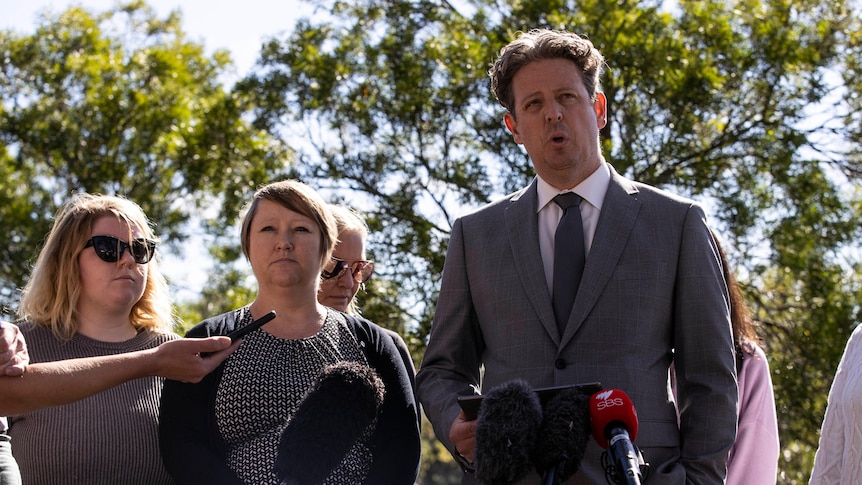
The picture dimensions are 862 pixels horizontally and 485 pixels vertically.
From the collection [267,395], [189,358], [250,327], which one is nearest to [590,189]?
[250,327]

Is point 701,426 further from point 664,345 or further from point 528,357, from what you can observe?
point 528,357

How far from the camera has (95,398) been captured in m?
4.74

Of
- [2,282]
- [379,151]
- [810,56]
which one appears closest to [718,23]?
[810,56]

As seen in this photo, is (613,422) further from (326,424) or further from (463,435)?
(326,424)

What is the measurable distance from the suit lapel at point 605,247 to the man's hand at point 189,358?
126 centimetres

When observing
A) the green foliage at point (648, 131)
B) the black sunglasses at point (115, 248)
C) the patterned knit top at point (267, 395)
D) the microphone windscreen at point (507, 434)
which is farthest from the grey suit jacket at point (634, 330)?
the green foliage at point (648, 131)

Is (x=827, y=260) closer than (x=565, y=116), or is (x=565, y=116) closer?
(x=565, y=116)

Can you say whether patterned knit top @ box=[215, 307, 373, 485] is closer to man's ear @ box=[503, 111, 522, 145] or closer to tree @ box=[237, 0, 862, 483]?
man's ear @ box=[503, 111, 522, 145]

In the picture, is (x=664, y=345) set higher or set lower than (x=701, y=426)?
higher

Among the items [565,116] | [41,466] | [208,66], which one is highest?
[208,66]

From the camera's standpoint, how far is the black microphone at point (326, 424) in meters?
3.48

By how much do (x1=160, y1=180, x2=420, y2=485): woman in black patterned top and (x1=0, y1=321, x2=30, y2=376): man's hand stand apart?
610 millimetres

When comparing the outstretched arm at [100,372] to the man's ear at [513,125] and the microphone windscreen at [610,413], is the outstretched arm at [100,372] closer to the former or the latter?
the man's ear at [513,125]

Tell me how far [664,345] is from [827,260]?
8584 mm
